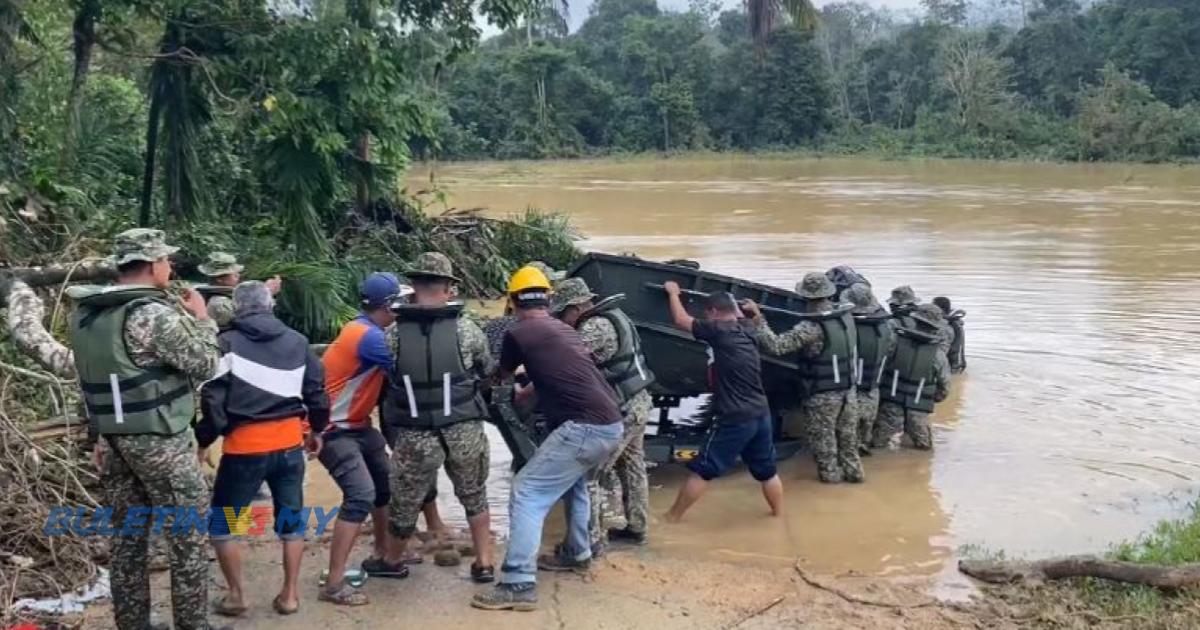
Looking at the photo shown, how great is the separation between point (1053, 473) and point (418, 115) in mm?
6804

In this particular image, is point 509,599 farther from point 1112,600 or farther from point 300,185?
point 300,185

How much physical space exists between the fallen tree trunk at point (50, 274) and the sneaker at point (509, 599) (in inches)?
135

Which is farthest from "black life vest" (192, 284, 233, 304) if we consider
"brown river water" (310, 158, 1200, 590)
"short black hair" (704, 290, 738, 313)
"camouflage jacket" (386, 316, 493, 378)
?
"short black hair" (704, 290, 738, 313)

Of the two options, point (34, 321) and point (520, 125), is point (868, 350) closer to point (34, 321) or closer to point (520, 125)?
point (34, 321)

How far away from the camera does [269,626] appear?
18.0ft

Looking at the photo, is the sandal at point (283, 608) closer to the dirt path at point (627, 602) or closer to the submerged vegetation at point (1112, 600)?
the dirt path at point (627, 602)

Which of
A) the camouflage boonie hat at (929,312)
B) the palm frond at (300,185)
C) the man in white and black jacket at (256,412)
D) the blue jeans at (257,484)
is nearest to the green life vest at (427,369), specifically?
the man in white and black jacket at (256,412)

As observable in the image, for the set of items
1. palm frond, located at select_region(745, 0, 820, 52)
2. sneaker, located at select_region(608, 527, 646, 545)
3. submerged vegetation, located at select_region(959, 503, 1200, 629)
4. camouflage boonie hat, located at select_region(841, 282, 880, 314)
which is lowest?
sneaker, located at select_region(608, 527, 646, 545)

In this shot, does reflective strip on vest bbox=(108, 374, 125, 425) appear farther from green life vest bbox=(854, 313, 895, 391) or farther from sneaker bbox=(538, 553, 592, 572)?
green life vest bbox=(854, 313, 895, 391)

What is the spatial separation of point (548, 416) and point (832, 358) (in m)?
3.11

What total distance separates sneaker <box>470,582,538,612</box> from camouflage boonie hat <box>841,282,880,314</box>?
4.44m

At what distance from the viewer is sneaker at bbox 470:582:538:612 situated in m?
5.73

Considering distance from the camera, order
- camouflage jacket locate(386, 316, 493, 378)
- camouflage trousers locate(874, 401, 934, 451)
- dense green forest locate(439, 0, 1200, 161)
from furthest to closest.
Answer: dense green forest locate(439, 0, 1200, 161), camouflage trousers locate(874, 401, 934, 451), camouflage jacket locate(386, 316, 493, 378)

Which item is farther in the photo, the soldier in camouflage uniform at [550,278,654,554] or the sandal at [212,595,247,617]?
the soldier in camouflage uniform at [550,278,654,554]
